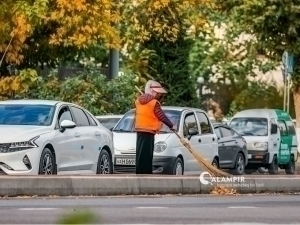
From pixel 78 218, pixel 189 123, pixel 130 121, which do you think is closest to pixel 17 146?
pixel 130 121

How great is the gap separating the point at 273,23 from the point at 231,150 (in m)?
10.8

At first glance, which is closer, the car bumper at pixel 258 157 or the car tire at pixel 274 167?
the car bumper at pixel 258 157

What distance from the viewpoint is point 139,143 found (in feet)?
61.0

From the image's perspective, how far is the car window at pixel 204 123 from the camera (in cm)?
2414

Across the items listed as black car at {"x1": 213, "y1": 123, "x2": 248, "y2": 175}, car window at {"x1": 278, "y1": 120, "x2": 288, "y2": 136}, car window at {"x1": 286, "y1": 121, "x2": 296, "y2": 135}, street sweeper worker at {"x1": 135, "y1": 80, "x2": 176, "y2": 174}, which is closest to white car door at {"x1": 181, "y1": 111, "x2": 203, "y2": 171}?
black car at {"x1": 213, "y1": 123, "x2": 248, "y2": 175}

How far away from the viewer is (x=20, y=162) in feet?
58.3

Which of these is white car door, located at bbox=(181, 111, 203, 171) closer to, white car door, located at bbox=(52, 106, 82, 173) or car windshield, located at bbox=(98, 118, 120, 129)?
car windshield, located at bbox=(98, 118, 120, 129)

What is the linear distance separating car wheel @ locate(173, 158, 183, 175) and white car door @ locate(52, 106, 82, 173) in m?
3.31

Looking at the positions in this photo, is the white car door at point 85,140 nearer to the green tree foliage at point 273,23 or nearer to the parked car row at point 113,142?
the parked car row at point 113,142

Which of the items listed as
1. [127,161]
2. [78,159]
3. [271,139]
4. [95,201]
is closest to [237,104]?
[271,139]

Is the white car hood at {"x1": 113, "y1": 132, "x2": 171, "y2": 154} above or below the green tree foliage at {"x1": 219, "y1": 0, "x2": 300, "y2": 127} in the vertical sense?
below

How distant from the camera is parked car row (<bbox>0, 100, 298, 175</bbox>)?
1788 centimetres

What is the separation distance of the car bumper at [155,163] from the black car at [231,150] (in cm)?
472

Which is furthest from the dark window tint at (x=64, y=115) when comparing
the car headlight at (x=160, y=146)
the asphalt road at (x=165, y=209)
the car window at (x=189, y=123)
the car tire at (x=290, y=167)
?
the car tire at (x=290, y=167)
